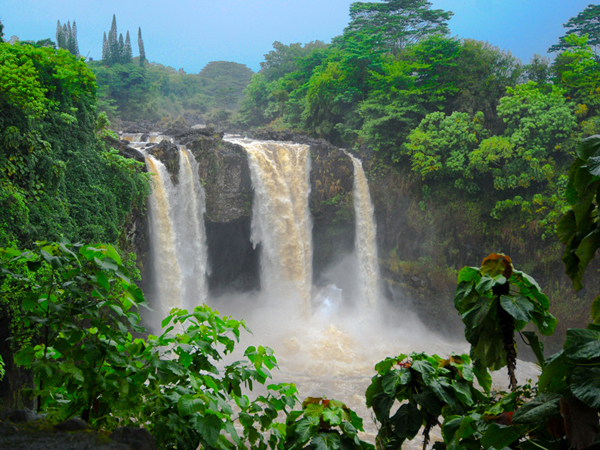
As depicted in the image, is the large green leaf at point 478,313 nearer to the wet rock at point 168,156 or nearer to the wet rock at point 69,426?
the wet rock at point 69,426

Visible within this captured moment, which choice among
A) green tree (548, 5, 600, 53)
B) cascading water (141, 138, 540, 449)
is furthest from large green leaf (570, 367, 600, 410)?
green tree (548, 5, 600, 53)

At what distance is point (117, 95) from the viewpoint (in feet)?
102

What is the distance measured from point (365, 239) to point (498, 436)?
642 inches

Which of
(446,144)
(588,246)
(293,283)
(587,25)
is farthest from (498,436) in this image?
(587,25)

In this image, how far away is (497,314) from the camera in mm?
2586

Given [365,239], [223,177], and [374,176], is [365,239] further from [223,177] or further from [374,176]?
[223,177]

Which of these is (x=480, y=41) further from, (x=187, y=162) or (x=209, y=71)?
(x=209, y=71)

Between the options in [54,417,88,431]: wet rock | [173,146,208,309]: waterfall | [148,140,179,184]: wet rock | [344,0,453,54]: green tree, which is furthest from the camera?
[344,0,453,54]: green tree

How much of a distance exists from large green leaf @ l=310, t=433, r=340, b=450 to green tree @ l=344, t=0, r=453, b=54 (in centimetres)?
2527

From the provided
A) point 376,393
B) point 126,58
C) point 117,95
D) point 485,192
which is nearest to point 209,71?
point 126,58

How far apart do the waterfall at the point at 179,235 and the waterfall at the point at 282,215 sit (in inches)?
93.2

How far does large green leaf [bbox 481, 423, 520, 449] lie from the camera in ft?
5.30

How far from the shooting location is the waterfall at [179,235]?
41.5 feet

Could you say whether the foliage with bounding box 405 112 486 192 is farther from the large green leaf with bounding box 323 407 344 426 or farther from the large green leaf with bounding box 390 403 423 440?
the large green leaf with bounding box 323 407 344 426
